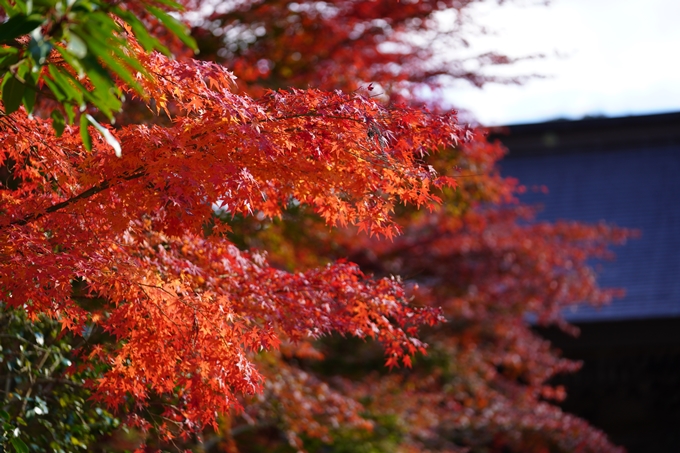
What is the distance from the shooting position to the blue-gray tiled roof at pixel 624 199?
368 inches

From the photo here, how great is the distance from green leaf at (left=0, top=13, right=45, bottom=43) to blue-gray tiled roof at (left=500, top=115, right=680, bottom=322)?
827 centimetres

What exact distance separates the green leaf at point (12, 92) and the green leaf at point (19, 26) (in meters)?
0.19

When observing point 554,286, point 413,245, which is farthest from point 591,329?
point 413,245

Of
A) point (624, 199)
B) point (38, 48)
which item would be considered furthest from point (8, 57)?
point (624, 199)

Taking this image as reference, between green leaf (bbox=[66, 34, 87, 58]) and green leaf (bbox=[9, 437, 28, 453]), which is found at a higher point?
green leaf (bbox=[66, 34, 87, 58])

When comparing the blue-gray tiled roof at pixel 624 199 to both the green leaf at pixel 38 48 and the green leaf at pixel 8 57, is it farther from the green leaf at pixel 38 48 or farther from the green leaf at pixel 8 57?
the green leaf at pixel 38 48

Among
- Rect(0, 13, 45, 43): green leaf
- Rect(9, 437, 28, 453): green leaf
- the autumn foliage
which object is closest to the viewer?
Rect(0, 13, 45, 43): green leaf

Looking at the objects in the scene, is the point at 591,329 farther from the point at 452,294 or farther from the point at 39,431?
the point at 39,431

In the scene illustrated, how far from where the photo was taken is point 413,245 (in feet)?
29.2

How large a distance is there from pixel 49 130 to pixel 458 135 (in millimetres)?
1720

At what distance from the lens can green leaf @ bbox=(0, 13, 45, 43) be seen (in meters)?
1.99

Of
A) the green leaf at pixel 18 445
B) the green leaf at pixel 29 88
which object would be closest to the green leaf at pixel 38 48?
the green leaf at pixel 29 88

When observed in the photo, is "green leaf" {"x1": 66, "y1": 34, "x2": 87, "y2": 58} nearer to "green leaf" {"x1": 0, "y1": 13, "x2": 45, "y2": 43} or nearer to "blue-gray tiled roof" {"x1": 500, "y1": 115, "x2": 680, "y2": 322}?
"green leaf" {"x1": 0, "y1": 13, "x2": 45, "y2": 43}

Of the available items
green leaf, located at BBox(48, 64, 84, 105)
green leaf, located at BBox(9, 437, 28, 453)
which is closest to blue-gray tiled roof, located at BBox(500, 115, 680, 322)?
green leaf, located at BBox(9, 437, 28, 453)
